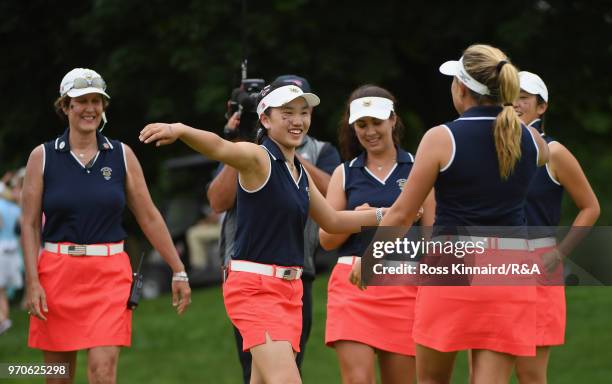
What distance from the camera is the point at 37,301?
718cm

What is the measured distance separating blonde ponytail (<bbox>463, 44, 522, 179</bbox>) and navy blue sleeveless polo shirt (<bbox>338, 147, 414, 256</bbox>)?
1.54 meters

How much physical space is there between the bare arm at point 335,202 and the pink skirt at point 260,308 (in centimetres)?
73

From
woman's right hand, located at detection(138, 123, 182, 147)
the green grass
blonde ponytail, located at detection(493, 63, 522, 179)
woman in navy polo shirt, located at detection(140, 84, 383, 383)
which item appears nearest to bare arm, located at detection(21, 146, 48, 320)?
woman in navy polo shirt, located at detection(140, 84, 383, 383)

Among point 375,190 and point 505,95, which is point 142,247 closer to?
point 375,190

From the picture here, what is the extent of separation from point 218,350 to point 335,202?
5.72 m

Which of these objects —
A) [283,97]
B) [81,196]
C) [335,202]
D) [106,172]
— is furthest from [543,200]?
[81,196]

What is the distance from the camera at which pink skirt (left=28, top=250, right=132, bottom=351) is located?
7215mm

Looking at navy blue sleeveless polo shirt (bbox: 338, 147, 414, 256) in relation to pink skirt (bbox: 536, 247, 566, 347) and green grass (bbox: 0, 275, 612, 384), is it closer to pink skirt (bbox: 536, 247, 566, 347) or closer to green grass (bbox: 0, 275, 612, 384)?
pink skirt (bbox: 536, 247, 566, 347)

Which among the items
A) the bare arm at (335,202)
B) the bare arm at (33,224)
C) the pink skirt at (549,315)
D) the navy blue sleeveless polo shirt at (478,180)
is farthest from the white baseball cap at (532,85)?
the bare arm at (33,224)

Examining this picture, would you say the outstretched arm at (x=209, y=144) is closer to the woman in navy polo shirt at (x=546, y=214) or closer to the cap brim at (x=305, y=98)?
the cap brim at (x=305, y=98)

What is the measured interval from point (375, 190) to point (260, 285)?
4.10 ft

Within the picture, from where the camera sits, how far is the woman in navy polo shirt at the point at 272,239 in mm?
6168

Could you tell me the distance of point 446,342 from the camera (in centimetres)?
571

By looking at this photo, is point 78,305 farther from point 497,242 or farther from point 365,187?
point 497,242
